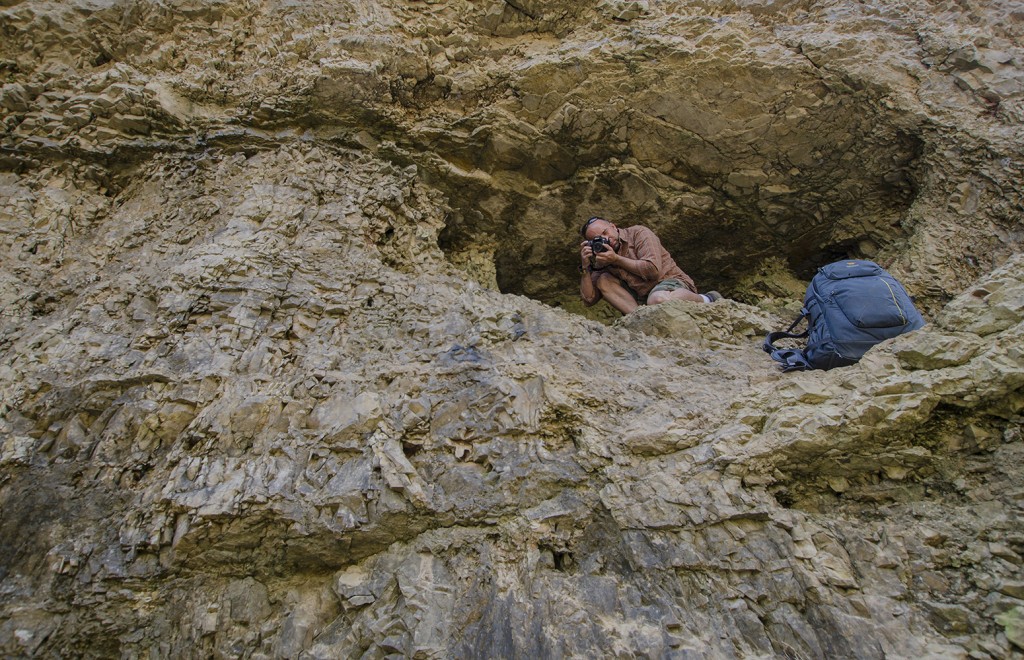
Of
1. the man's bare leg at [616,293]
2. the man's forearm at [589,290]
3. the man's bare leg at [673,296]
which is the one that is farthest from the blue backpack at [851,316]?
the man's forearm at [589,290]

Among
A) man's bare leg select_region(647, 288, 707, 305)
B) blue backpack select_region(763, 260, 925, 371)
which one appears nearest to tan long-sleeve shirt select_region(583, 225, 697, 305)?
man's bare leg select_region(647, 288, 707, 305)

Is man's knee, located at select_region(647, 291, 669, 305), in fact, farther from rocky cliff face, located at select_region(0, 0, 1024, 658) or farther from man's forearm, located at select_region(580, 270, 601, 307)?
man's forearm, located at select_region(580, 270, 601, 307)

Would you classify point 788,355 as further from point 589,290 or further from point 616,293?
point 589,290

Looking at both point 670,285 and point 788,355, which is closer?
point 788,355

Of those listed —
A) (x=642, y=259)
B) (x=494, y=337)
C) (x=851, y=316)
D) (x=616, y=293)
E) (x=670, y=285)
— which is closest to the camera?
(x=851, y=316)

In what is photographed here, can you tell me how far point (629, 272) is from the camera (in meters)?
5.43

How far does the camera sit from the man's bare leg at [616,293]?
5383 millimetres

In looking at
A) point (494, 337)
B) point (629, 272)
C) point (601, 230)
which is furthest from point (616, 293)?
point (494, 337)

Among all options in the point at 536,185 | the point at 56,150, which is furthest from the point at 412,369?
the point at 56,150

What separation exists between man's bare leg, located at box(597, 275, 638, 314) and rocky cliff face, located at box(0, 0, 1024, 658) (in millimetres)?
679

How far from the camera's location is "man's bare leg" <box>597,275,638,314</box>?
212 inches

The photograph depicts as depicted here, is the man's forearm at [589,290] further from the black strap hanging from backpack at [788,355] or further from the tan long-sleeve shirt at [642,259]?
the black strap hanging from backpack at [788,355]

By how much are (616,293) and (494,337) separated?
1978mm

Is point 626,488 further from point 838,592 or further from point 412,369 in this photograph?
point 412,369
